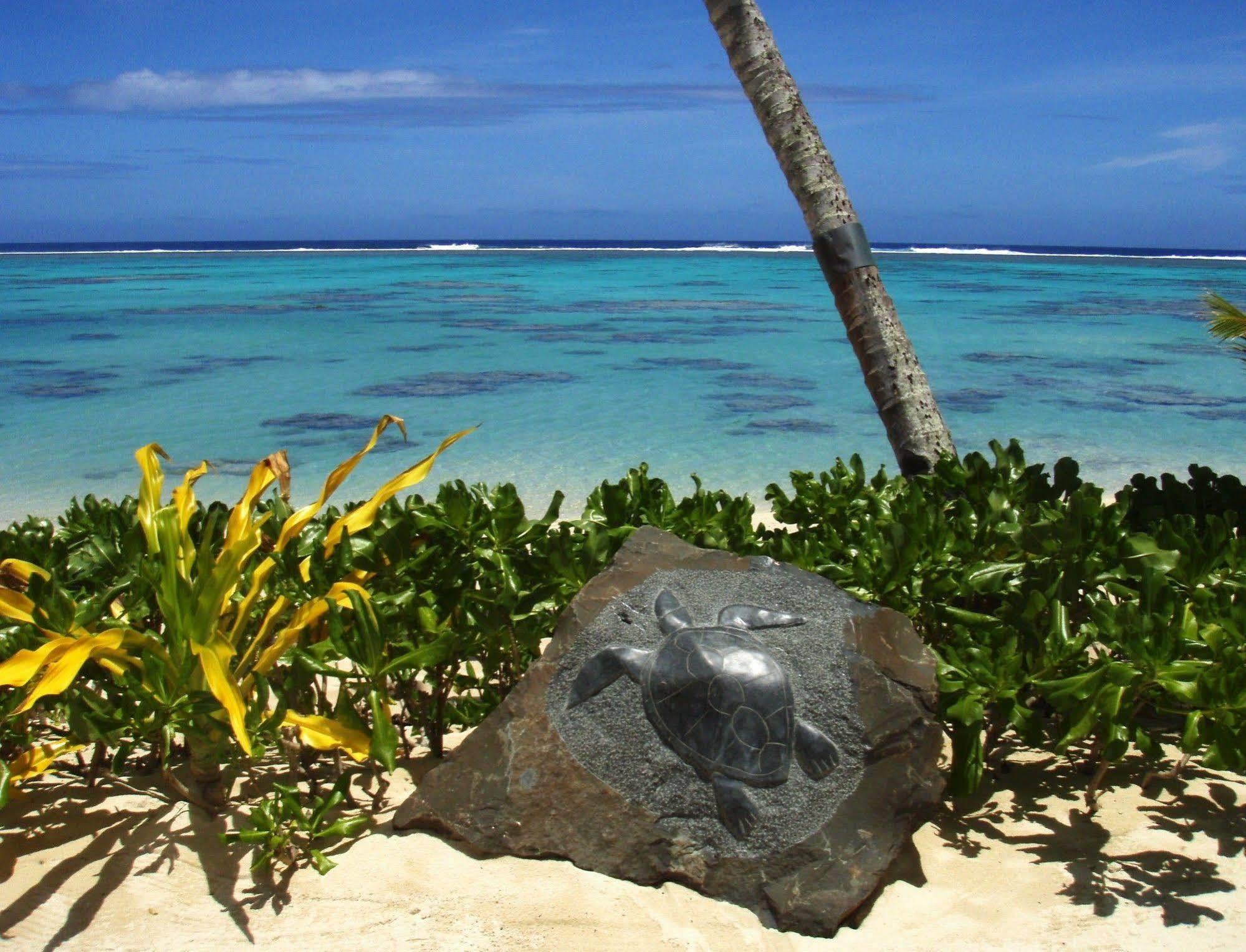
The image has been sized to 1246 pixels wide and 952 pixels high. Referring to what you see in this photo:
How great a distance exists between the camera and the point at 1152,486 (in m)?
3.85

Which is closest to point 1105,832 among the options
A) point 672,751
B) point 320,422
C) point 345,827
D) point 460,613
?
point 672,751

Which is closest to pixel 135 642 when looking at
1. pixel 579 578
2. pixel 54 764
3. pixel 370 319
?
pixel 54 764

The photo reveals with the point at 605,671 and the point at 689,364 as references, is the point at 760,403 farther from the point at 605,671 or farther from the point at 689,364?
the point at 605,671

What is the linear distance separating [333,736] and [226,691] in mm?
340

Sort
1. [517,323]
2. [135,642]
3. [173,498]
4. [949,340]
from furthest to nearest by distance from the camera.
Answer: [517,323], [949,340], [173,498], [135,642]

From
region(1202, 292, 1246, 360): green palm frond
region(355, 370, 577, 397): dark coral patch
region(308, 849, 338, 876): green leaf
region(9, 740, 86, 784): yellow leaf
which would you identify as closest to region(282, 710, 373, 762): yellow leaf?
region(308, 849, 338, 876): green leaf

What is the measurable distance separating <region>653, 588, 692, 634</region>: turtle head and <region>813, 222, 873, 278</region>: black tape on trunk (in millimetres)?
1868

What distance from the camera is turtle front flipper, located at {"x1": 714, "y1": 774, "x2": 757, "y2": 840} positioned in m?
2.65

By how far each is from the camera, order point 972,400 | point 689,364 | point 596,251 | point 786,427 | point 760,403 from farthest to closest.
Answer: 1. point 596,251
2. point 689,364
3. point 972,400
4. point 760,403
5. point 786,427

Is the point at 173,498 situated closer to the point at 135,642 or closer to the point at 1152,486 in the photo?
the point at 135,642

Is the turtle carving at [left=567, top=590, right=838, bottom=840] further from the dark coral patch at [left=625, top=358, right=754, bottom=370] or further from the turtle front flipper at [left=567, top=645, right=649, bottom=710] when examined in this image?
the dark coral patch at [left=625, top=358, right=754, bottom=370]

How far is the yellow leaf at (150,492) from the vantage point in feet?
9.75

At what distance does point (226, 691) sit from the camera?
261 centimetres

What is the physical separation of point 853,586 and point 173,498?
2084 mm
